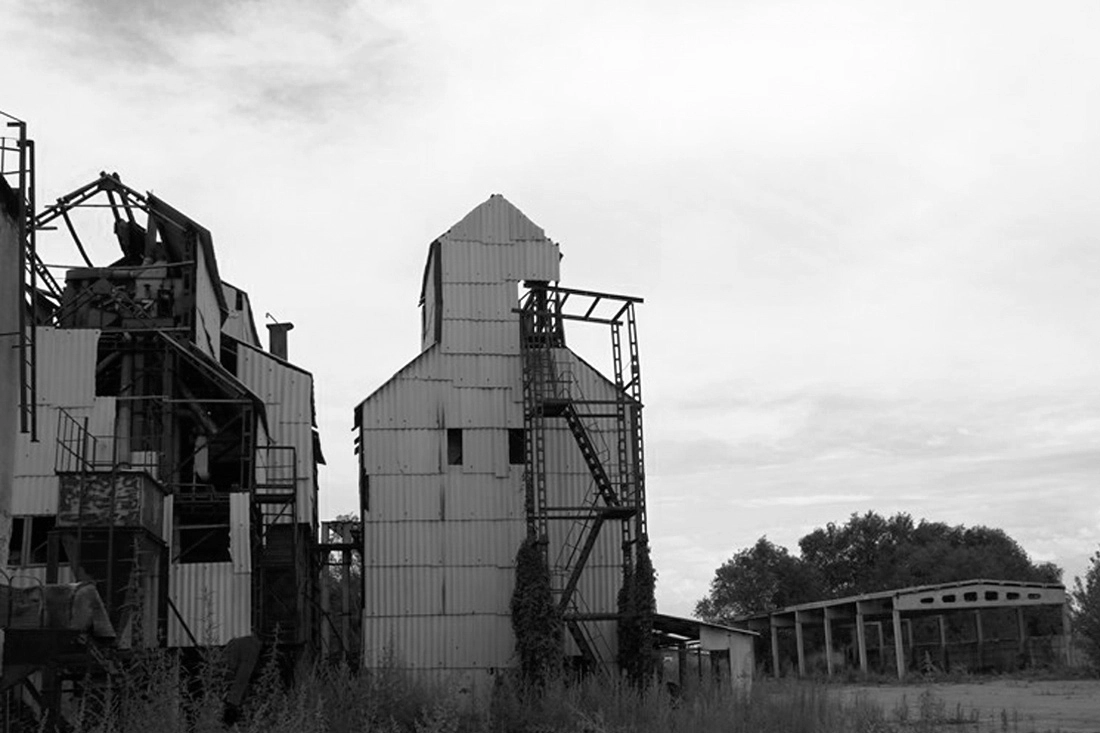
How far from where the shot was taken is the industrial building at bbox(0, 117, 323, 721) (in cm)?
2784

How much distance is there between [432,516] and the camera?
33.9 meters

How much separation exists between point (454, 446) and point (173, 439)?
7245 mm

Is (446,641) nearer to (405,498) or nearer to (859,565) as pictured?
(405,498)

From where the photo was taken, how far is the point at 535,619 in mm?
31266

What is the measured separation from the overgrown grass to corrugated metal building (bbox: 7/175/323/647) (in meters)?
2.46

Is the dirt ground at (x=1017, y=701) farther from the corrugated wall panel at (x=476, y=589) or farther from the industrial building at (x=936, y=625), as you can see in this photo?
the corrugated wall panel at (x=476, y=589)

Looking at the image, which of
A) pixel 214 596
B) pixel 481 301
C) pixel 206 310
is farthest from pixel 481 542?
pixel 206 310

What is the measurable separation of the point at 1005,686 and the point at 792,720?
23.5 metres

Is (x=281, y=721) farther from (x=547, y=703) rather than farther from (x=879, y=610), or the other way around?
(x=879, y=610)

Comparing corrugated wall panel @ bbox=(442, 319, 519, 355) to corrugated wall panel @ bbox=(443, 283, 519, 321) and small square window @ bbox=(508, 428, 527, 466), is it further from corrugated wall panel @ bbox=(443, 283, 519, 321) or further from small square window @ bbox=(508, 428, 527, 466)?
small square window @ bbox=(508, 428, 527, 466)

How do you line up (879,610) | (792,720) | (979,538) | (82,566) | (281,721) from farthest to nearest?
(979,538) < (879,610) < (82,566) < (792,720) < (281,721)

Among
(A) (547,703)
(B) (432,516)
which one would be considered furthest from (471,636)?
(A) (547,703)

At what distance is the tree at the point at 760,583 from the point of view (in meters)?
92.8

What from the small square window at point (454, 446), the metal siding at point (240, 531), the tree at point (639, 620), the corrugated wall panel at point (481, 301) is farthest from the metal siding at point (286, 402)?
the tree at point (639, 620)
